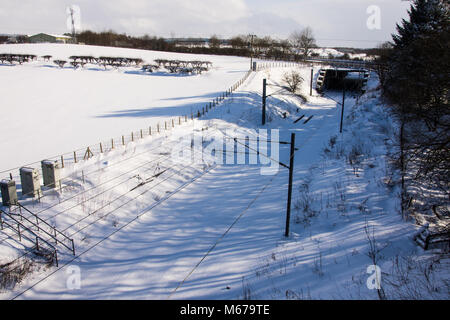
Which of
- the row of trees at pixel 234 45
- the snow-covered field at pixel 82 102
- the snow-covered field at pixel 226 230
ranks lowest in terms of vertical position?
the snow-covered field at pixel 226 230

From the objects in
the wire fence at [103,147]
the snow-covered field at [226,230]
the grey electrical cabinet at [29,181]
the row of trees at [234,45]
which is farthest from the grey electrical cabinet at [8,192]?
the row of trees at [234,45]

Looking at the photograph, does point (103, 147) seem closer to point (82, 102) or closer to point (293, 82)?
point (82, 102)

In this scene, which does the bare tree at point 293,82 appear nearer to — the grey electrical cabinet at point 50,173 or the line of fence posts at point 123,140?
the line of fence posts at point 123,140

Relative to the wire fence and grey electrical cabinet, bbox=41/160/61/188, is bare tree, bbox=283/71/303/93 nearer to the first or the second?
the wire fence

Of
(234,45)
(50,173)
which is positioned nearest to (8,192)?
(50,173)

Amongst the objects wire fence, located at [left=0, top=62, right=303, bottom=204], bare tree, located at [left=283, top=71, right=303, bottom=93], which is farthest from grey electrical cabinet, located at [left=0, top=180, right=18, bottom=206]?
bare tree, located at [left=283, top=71, right=303, bottom=93]
